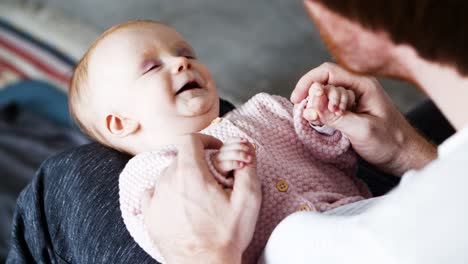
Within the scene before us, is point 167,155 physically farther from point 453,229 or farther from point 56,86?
point 56,86

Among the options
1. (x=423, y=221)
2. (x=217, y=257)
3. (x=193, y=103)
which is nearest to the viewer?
(x=423, y=221)

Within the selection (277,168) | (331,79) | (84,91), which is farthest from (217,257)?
(84,91)

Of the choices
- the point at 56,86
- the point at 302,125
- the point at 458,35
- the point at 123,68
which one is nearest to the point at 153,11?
the point at 56,86

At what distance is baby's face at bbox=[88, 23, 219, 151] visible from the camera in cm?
90

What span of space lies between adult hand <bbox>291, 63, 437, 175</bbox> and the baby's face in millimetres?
152

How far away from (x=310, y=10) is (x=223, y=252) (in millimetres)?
246

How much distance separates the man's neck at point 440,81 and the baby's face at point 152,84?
17.2 inches

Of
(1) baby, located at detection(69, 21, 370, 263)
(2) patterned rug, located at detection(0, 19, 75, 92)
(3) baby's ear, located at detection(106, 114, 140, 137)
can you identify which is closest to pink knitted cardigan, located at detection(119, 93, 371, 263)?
(1) baby, located at detection(69, 21, 370, 263)

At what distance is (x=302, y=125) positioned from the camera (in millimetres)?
825

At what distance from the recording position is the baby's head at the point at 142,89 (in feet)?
2.96

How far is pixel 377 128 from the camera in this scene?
0.79m

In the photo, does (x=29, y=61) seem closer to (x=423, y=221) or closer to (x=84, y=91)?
(x=84, y=91)

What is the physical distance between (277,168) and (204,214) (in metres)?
0.17

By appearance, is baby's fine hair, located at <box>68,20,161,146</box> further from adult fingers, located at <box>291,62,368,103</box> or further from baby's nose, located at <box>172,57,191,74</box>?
adult fingers, located at <box>291,62,368,103</box>
